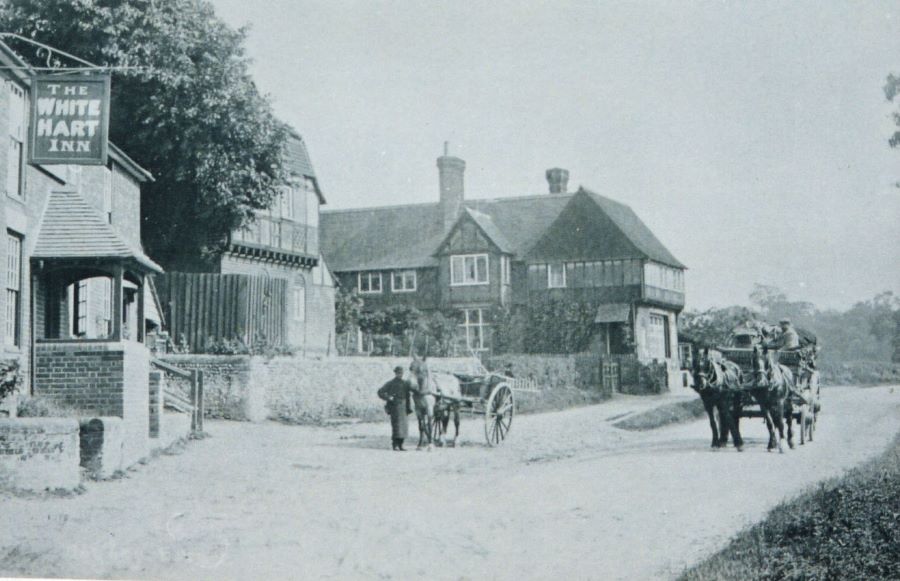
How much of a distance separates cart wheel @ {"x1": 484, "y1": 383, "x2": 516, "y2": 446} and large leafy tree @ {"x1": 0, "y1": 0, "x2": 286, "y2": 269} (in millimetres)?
6413

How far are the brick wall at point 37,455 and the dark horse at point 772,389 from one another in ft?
23.8

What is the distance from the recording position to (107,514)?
760cm

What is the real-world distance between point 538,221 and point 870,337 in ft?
81.8

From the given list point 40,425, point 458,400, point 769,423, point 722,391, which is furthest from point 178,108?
point 769,423

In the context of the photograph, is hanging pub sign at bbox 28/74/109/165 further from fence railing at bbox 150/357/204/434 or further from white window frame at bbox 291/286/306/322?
white window frame at bbox 291/286/306/322

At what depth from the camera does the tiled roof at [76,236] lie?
1101 centimetres

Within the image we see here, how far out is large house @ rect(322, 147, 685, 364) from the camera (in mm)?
30141

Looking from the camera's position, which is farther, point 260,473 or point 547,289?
point 547,289

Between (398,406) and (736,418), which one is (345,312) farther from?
(736,418)

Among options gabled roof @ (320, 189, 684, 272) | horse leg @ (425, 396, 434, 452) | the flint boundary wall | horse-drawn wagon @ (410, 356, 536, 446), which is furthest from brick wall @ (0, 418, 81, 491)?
gabled roof @ (320, 189, 684, 272)

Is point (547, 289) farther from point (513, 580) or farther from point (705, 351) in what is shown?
point (513, 580)

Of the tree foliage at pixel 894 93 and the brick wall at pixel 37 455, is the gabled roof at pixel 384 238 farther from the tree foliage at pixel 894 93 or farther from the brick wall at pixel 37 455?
the tree foliage at pixel 894 93

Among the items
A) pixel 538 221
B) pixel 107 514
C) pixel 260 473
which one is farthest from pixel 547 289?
pixel 107 514

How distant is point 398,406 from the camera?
1245 centimetres
